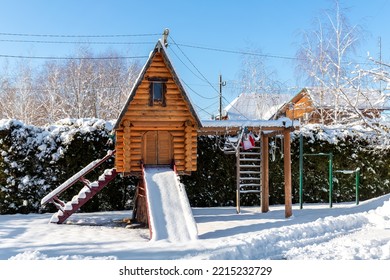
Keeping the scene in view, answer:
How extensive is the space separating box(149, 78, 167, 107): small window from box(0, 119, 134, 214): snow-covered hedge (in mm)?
4341

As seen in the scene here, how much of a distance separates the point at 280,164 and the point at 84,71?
67.9ft

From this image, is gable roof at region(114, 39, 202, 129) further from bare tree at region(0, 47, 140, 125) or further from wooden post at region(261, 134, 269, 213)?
bare tree at region(0, 47, 140, 125)

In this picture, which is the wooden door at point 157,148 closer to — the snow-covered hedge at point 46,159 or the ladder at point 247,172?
the ladder at point 247,172

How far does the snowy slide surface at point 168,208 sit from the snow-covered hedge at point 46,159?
4.18 m

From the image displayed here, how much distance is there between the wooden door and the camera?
Result: 12438 mm

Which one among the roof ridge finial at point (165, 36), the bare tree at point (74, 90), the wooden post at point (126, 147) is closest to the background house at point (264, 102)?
the bare tree at point (74, 90)

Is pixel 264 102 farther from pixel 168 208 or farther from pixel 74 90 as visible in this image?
pixel 168 208

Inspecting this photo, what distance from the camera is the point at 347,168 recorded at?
1850 centimetres

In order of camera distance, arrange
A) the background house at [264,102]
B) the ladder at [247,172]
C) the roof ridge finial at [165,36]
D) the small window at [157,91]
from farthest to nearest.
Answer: the background house at [264,102] < the ladder at [247,172] < the roof ridge finial at [165,36] < the small window at [157,91]

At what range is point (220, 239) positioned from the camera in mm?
9359

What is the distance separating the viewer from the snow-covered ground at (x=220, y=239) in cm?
796

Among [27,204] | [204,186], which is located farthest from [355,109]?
[27,204]

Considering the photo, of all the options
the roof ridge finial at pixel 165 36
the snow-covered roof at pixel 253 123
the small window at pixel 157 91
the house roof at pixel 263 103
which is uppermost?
the roof ridge finial at pixel 165 36
